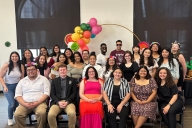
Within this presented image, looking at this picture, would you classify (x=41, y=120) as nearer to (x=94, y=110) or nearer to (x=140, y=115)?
(x=94, y=110)

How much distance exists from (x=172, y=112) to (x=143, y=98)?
455mm

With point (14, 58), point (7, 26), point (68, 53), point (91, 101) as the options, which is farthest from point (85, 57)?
point (7, 26)

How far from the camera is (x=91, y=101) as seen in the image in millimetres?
3104

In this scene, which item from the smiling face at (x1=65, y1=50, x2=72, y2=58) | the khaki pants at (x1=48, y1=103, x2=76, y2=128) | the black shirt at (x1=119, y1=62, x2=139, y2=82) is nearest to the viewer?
the khaki pants at (x1=48, y1=103, x2=76, y2=128)

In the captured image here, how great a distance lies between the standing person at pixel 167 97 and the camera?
2994 millimetres

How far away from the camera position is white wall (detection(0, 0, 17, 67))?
5543mm

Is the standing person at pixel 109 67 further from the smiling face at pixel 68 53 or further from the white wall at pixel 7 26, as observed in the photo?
the white wall at pixel 7 26

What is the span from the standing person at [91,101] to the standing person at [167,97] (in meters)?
0.92

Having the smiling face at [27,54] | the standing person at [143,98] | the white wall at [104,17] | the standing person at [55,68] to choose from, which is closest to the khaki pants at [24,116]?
the standing person at [55,68]

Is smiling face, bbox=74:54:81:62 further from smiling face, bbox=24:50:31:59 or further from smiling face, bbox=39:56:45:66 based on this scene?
smiling face, bbox=24:50:31:59

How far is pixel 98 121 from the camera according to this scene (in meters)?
2.95

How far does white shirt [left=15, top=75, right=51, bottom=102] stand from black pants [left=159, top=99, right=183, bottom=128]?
1794mm

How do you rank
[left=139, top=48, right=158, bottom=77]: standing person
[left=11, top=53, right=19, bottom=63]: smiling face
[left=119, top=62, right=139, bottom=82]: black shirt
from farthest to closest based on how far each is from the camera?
[left=119, top=62, right=139, bottom=82]: black shirt < [left=139, top=48, right=158, bottom=77]: standing person < [left=11, top=53, right=19, bottom=63]: smiling face

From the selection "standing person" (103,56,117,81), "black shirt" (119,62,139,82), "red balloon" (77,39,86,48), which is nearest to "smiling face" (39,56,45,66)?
"standing person" (103,56,117,81)
